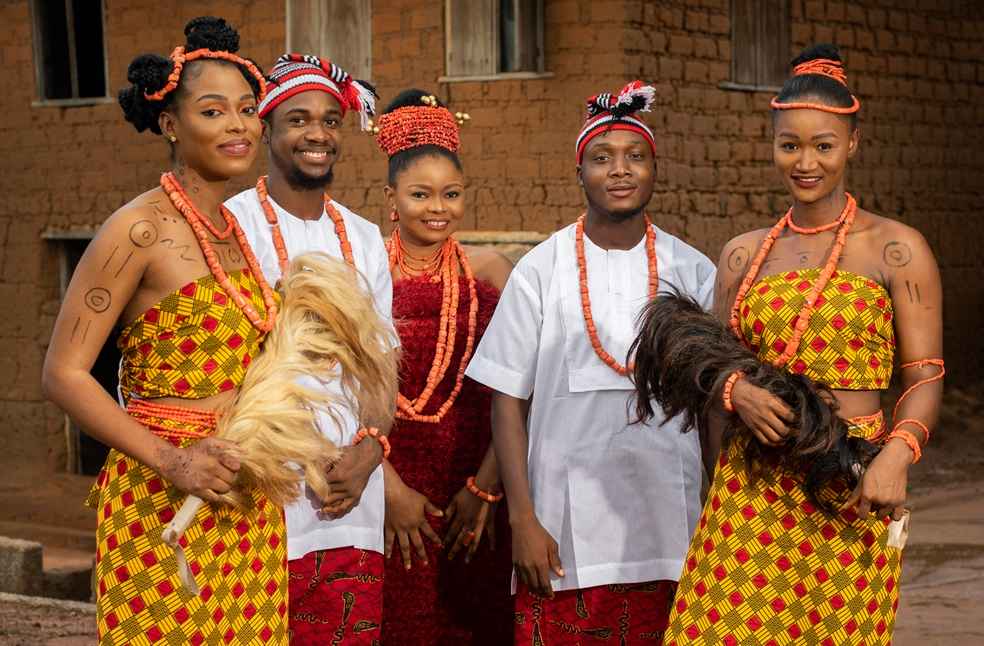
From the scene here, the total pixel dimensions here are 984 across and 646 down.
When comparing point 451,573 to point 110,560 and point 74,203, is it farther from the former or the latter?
point 74,203

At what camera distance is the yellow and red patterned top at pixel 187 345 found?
3.18 metres

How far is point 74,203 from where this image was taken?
502 inches

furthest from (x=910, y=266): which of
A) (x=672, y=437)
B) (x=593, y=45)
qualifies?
(x=593, y=45)

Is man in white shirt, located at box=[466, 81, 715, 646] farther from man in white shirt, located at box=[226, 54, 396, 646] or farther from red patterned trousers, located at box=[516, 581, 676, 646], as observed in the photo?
man in white shirt, located at box=[226, 54, 396, 646]

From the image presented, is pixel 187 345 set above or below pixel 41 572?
above

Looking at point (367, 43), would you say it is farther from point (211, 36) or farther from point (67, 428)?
point (211, 36)

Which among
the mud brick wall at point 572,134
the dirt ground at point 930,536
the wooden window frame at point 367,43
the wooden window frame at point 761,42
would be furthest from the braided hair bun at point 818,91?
the wooden window frame at point 367,43

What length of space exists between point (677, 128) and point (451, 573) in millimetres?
6156

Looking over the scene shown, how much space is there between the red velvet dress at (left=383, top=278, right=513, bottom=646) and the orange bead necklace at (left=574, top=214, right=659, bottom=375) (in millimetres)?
537

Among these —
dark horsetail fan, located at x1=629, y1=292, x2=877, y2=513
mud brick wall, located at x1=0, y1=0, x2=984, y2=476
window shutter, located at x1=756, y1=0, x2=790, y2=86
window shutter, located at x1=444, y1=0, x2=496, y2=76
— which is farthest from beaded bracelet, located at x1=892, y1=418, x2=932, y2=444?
window shutter, located at x1=756, y1=0, x2=790, y2=86

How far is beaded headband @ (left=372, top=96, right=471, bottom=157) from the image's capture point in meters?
4.71

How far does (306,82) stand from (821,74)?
155 centimetres

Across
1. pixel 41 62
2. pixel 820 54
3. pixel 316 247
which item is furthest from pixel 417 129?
pixel 41 62

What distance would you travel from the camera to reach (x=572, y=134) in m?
9.91
